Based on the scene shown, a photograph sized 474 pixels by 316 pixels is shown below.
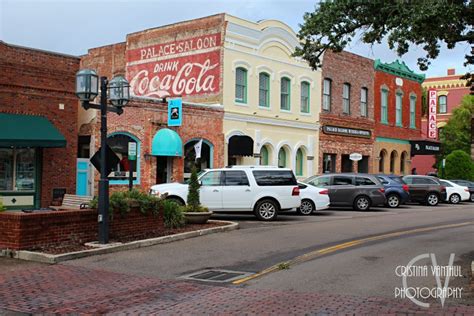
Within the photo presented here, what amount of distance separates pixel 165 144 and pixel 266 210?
6.65 m

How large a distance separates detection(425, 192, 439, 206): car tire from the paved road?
1414 cm

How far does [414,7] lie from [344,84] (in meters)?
24.4

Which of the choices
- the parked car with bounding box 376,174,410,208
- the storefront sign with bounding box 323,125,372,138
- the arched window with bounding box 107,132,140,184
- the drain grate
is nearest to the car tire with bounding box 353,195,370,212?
the parked car with bounding box 376,174,410,208

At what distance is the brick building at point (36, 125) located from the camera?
56.3 ft

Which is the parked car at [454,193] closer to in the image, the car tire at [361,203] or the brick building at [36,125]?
the car tire at [361,203]

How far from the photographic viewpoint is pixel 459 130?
49.2 m

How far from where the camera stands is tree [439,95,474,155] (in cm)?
4856

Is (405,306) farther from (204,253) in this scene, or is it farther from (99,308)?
(204,253)

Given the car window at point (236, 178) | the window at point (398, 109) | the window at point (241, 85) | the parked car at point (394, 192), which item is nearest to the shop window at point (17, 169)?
the car window at point (236, 178)

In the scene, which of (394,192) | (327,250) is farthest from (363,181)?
(327,250)

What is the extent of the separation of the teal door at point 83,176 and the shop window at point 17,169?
3569 mm

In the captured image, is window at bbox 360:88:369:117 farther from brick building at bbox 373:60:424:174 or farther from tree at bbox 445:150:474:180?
tree at bbox 445:150:474:180

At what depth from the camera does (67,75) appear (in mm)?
18469

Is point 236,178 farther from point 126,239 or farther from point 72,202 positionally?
point 126,239
